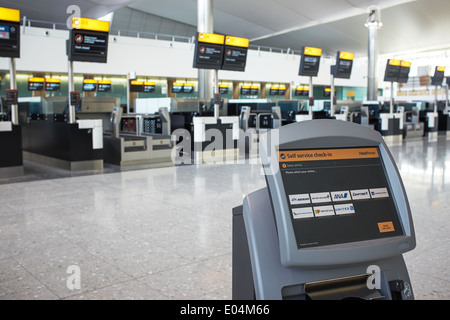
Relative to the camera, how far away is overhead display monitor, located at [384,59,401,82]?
1505 centimetres

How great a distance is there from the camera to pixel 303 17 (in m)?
23.5

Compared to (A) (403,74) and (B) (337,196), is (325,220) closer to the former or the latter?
(B) (337,196)

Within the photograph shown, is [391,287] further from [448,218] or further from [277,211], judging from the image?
[448,218]

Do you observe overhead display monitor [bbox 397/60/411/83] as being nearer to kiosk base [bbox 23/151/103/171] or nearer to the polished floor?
the polished floor

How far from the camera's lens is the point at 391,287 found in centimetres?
113

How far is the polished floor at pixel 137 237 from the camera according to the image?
260 cm

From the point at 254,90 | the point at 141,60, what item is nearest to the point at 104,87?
the point at 141,60

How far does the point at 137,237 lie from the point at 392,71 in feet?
45.1

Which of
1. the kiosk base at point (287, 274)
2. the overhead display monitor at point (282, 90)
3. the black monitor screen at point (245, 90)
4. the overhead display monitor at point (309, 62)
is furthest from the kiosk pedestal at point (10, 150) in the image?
the overhead display monitor at point (282, 90)

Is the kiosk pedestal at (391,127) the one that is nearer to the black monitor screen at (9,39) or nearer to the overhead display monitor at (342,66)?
the overhead display monitor at (342,66)

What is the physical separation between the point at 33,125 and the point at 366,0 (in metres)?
15.7

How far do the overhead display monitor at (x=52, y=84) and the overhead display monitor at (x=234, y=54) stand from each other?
31.9ft

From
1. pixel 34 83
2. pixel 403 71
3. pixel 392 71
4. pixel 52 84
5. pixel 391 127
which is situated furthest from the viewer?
pixel 52 84

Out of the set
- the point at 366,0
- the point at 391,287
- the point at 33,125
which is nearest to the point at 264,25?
the point at 366,0
